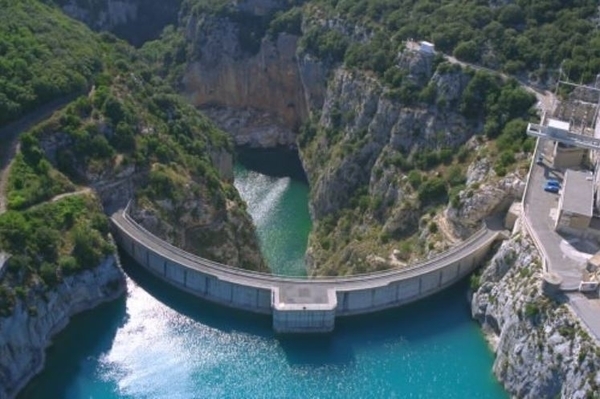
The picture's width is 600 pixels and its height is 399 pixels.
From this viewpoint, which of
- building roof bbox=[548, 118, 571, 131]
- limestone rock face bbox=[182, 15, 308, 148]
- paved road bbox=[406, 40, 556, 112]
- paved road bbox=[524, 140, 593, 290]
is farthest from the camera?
limestone rock face bbox=[182, 15, 308, 148]

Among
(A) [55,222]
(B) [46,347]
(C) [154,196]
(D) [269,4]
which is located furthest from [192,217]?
(D) [269,4]

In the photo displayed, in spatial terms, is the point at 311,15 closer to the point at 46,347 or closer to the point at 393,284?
the point at 393,284

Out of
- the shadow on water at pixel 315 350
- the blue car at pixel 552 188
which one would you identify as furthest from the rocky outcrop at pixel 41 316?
the blue car at pixel 552 188

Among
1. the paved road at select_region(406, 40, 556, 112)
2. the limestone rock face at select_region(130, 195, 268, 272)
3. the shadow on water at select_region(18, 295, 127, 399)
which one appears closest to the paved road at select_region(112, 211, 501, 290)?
the limestone rock face at select_region(130, 195, 268, 272)

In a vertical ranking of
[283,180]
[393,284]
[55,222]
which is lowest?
[283,180]

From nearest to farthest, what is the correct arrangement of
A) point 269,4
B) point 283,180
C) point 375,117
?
point 375,117
point 283,180
point 269,4

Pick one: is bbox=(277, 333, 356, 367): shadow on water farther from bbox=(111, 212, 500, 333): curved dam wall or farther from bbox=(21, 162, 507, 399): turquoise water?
bbox=(111, 212, 500, 333): curved dam wall

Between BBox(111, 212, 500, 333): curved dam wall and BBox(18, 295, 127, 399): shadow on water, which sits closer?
BBox(18, 295, 127, 399): shadow on water

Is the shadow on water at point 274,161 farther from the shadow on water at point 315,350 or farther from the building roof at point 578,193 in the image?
the building roof at point 578,193
